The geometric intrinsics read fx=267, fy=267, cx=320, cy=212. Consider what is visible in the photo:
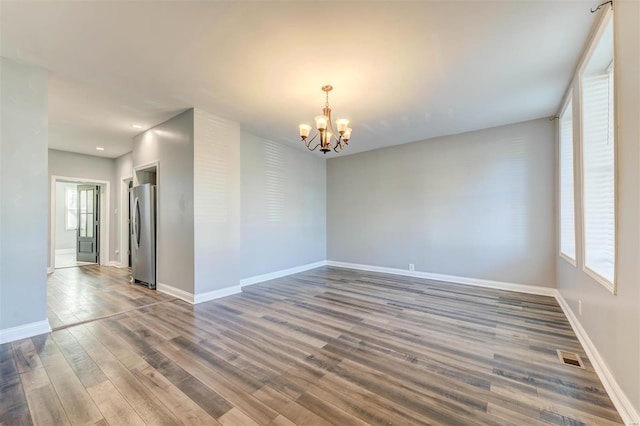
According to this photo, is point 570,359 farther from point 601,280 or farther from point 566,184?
point 566,184

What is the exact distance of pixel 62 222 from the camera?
9.96 metres

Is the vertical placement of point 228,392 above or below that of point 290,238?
below

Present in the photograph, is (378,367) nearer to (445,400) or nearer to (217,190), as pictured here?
(445,400)

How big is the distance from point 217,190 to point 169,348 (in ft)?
7.79

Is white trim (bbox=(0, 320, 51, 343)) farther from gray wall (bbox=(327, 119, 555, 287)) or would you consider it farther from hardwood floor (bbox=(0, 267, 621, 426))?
gray wall (bbox=(327, 119, 555, 287))

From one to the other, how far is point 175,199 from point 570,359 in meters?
5.15

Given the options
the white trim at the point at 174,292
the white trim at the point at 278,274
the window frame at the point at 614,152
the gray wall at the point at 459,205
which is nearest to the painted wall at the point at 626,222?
the window frame at the point at 614,152

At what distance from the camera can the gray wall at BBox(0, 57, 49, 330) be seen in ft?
8.79

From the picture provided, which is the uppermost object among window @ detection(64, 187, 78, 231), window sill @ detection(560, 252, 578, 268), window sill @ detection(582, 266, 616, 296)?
window @ detection(64, 187, 78, 231)

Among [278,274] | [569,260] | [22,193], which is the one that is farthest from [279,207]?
[569,260]

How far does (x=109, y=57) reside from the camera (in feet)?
8.75

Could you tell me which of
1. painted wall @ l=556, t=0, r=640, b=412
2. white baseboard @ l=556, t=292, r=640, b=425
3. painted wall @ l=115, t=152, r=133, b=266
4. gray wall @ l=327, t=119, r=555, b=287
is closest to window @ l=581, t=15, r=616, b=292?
painted wall @ l=556, t=0, r=640, b=412

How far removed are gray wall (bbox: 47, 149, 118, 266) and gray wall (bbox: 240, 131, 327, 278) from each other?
14.5ft

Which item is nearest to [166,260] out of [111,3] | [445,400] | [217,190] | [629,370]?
[217,190]
